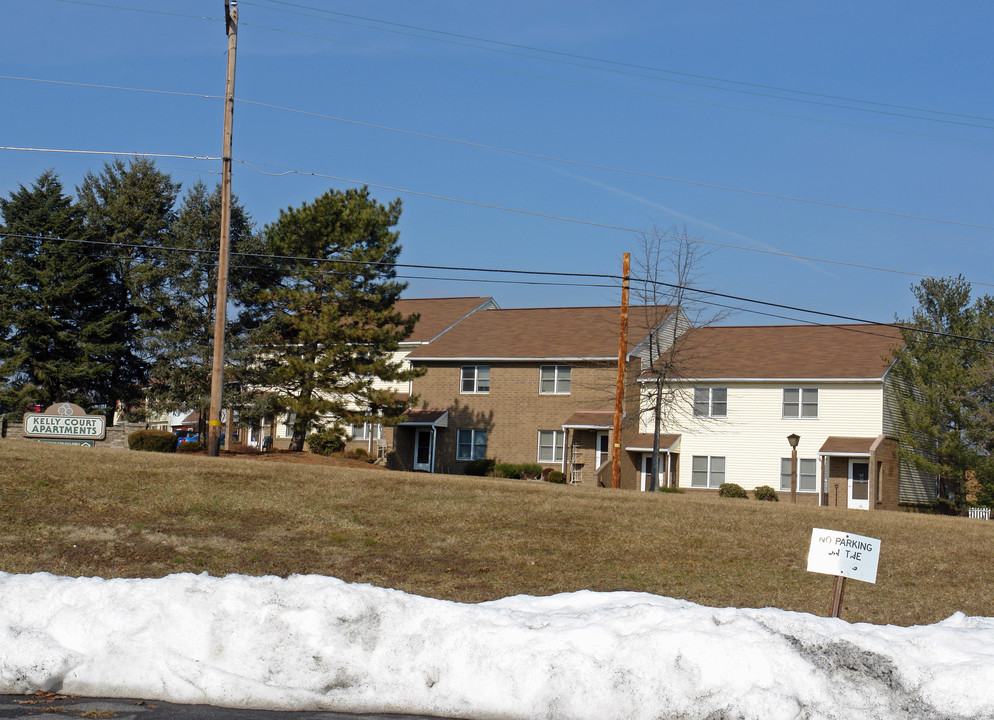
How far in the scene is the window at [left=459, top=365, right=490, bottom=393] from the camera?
44062mm

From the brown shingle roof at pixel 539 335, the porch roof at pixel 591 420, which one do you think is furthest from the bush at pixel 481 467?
the brown shingle roof at pixel 539 335

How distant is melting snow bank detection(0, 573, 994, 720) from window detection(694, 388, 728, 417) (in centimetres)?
3399

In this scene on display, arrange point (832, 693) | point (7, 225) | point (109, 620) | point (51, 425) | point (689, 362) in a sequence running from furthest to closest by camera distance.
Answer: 1. point (7, 225)
2. point (689, 362)
3. point (51, 425)
4. point (109, 620)
5. point (832, 693)

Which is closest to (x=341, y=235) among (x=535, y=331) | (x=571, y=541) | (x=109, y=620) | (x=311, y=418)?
(x=311, y=418)

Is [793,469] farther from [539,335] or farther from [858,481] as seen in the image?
[539,335]

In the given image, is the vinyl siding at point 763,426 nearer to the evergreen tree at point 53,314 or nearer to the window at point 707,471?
the window at point 707,471

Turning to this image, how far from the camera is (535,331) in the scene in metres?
46.1

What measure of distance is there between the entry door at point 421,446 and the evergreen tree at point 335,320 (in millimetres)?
4744

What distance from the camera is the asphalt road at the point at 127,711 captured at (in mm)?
6316

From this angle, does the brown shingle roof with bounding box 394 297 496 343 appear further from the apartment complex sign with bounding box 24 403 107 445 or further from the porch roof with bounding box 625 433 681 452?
the apartment complex sign with bounding box 24 403 107 445

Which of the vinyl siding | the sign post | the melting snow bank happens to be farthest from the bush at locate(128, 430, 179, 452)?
the sign post

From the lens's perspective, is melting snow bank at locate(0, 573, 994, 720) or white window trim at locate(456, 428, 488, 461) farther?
white window trim at locate(456, 428, 488, 461)

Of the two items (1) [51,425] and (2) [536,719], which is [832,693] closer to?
(2) [536,719]

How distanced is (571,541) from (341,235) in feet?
84.1
